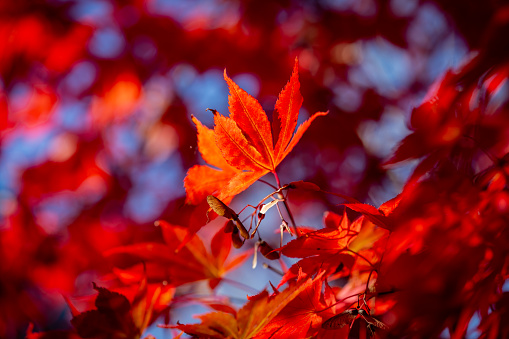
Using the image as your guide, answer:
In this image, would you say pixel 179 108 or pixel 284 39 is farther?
pixel 179 108

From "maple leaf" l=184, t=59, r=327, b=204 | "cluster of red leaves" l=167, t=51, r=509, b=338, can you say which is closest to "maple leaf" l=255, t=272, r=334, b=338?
"cluster of red leaves" l=167, t=51, r=509, b=338

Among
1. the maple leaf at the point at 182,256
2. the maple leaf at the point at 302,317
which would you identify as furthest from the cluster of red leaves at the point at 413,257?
the maple leaf at the point at 182,256

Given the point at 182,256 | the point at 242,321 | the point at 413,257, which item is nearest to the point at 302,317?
the point at 242,321

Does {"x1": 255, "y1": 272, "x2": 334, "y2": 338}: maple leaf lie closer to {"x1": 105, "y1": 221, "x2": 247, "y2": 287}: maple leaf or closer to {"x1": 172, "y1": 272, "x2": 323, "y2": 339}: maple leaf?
{"x1": 172, "y1": 272, "x2": 323, "y2": 339}: maple leaf

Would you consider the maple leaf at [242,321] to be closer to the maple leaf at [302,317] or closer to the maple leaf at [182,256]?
the maple leaf at [302,317]

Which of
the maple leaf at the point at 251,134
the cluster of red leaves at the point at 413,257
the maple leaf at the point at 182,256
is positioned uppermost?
the maple leaf at the point at 251,134

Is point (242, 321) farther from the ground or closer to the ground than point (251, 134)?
closer to the ground

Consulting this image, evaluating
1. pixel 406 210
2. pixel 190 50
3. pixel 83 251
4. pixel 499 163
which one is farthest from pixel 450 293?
pixel 190 50

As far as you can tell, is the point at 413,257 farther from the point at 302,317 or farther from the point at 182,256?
the point at 182,256

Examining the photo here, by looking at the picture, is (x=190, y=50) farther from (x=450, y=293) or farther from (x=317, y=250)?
(x=450, y=293)

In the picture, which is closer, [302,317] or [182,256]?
[302,317]

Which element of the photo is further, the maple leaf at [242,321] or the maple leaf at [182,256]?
the maple leaf at [182,256]
